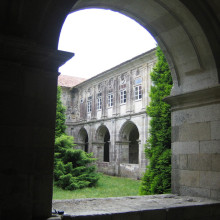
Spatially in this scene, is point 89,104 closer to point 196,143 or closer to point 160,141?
point 160,141

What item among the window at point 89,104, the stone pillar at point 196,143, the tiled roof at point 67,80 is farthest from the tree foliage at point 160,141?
the tiled roof at point 67,80

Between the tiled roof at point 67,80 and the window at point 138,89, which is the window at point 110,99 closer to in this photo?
the window at point 138,89

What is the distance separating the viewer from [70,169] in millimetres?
12156

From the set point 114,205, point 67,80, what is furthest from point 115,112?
point 114,205

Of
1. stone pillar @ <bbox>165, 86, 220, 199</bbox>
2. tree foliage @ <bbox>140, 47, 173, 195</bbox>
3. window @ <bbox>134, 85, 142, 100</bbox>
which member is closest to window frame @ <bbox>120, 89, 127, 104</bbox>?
window @ <bbox>134, 85, 142, 100</bbox>

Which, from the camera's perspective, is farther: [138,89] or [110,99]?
[110,99]

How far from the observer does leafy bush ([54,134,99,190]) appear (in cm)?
1154

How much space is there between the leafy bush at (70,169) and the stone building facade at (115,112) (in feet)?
12.5

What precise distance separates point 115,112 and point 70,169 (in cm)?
701

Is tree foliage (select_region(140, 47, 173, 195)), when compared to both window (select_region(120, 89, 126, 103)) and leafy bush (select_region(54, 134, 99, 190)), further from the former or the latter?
window (select_region(120, 89, 126, 103))

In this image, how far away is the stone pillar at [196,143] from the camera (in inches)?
150

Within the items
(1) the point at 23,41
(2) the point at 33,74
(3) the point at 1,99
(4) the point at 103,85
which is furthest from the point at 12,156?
(4) the point at 103,85

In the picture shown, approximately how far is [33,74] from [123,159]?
15.6 meters

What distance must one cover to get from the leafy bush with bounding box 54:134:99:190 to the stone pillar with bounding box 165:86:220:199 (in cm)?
791
